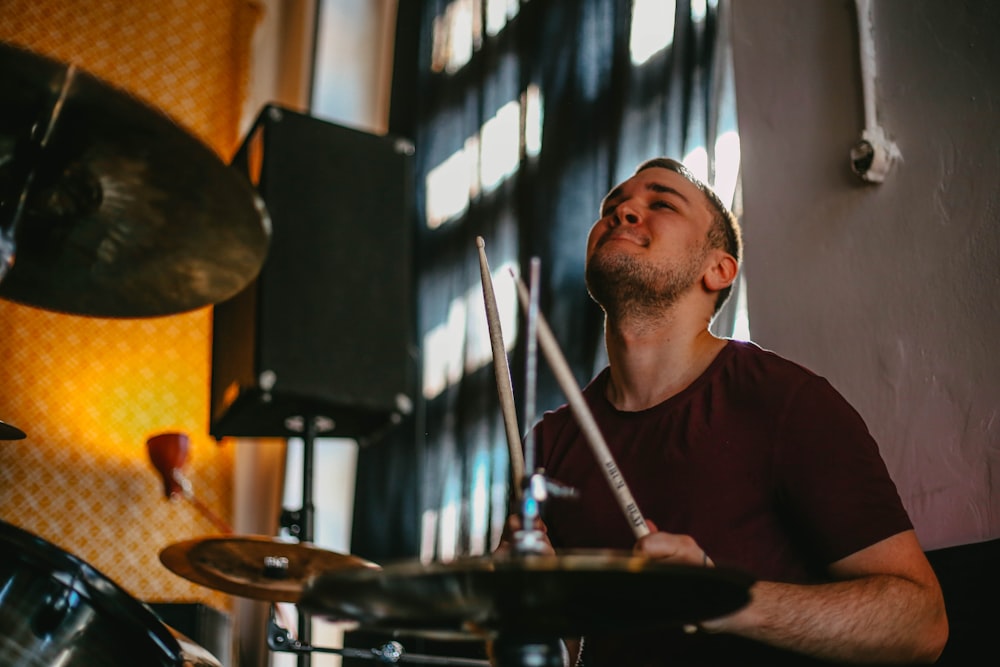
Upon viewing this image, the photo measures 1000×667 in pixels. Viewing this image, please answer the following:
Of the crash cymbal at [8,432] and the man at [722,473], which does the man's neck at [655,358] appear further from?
the crash cymbal at [8,432]

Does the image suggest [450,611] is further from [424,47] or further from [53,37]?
[53,37]

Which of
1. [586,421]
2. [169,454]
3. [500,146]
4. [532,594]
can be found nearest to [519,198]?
[500,146]

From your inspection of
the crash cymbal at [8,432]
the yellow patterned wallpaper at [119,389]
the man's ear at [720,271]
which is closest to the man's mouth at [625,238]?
the man's ear at [720,271]

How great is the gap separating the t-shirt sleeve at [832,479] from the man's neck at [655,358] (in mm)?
235

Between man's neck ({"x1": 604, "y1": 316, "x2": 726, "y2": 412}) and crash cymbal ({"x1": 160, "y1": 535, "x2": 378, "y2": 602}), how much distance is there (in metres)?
0.66

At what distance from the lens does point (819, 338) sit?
77.0 inches

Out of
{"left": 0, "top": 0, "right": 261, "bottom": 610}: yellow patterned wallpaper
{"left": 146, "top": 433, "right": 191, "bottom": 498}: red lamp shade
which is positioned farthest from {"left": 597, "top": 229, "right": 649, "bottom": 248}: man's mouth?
{"left": 0, "top": 0, "right": 261, "bottom": 610}: yellow patterned wallpaper

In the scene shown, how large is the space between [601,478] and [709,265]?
1.50 ft

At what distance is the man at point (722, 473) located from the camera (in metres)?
1.33

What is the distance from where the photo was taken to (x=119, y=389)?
401 centimetres

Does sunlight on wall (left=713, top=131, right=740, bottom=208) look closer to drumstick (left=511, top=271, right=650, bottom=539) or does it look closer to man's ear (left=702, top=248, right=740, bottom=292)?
man's ear (left=702, top=248, right=740, bottom=292)

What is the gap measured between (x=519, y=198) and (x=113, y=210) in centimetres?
153

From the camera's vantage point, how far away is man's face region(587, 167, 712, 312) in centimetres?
180

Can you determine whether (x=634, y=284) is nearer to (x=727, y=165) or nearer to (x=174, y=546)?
(x=727, y=165)
